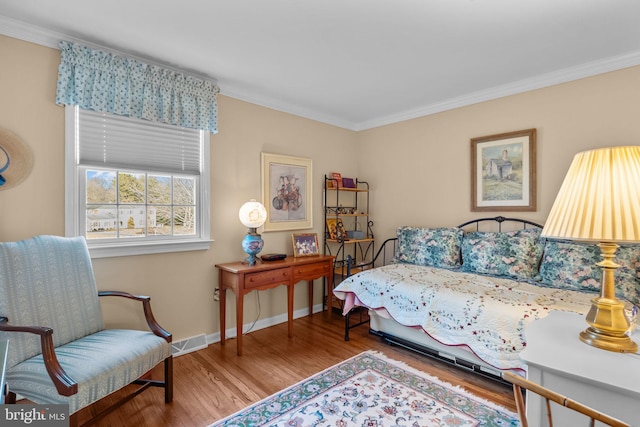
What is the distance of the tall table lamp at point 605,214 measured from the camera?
1.18 meters

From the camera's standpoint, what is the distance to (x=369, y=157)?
14.4ft

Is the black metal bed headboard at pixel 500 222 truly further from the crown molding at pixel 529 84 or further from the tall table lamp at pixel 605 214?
the tall table lamp at pixel 605 214

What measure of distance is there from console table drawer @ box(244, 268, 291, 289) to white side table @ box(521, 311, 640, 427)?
2.14 metres

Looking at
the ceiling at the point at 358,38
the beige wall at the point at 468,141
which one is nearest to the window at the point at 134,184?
the ceiling at the point at 358,38

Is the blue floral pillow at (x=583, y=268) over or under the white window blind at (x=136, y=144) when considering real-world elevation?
under

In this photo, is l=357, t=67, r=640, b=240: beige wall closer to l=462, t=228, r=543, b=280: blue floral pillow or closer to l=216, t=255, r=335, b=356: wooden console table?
l=462, t=228, r=543, b=280: blue floral pillow

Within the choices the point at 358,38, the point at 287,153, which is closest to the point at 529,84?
the point at 358,38

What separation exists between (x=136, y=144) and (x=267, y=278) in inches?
62.9

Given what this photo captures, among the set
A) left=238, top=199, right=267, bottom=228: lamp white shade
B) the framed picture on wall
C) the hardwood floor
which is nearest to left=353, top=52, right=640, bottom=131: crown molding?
the framed picture on wall

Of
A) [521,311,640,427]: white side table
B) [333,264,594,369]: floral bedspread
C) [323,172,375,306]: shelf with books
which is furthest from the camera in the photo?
[323,172,375,306]: shelf with books

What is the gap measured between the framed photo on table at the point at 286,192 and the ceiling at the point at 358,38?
78cm

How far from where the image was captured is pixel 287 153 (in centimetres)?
370

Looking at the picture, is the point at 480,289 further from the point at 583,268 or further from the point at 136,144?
the point at 136,144

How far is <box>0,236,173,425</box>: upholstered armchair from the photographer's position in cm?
156
